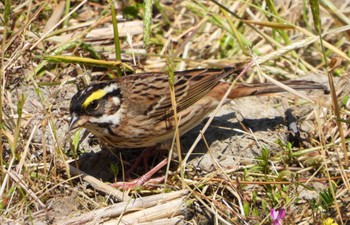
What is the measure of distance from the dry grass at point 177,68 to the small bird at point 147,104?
0.23 m

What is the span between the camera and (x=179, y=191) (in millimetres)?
5008

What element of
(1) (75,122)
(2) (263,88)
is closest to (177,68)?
(2) (263,88)

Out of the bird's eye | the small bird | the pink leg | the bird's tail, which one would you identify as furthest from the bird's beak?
the bird's tail

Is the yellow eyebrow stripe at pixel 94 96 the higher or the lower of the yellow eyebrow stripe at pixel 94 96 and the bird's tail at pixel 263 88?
the higher

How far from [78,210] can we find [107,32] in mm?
2022

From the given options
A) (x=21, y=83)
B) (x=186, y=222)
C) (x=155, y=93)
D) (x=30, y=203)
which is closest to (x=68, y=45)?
(x=21, y=83)

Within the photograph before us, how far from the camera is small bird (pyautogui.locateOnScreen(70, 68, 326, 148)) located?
5230mm

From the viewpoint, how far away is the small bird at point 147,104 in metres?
5.23

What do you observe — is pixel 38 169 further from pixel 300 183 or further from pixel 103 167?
pixel 300 183

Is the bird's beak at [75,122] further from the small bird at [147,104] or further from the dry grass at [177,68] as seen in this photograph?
the dry grass at [177,68]

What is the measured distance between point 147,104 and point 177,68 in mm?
1111

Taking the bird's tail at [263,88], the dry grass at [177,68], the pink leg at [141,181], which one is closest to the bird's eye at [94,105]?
the dry grass at [177,68]

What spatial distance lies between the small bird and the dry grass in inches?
8.9

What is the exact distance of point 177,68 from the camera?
6.60m
